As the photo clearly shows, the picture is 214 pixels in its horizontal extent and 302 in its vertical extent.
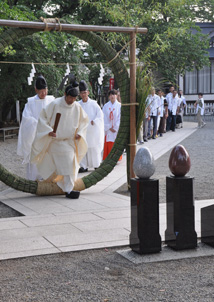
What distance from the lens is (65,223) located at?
6.10 m

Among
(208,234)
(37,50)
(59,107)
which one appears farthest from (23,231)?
(37,50)

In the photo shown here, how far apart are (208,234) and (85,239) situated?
4.14ft

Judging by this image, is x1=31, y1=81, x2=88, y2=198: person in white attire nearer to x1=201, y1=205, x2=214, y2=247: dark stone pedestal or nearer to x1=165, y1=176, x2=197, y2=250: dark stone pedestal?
x1=201, y1=205, x2=214, y2=247: dark stone pedestal

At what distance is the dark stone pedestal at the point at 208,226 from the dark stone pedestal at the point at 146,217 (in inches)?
23.3

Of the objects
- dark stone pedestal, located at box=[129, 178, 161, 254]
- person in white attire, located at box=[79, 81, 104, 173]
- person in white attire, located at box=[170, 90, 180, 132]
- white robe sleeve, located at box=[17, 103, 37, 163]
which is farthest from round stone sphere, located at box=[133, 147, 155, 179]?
person in white attire, located at box=[170, 90, 180, 132]

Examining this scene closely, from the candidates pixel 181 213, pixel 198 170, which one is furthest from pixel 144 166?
pixel 198 170

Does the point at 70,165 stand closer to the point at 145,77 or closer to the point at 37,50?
the point at 145,77

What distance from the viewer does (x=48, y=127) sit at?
780 cm

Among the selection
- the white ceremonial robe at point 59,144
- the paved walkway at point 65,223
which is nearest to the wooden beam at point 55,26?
the white ceremonial robe at point 59,144

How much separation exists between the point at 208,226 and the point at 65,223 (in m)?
1.75

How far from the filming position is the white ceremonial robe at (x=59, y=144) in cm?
786

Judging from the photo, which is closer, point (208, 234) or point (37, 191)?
point (208, 234)

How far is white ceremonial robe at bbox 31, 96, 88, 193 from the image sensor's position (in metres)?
7.86

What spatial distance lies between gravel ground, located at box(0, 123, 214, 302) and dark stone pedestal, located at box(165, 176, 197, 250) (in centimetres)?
29
